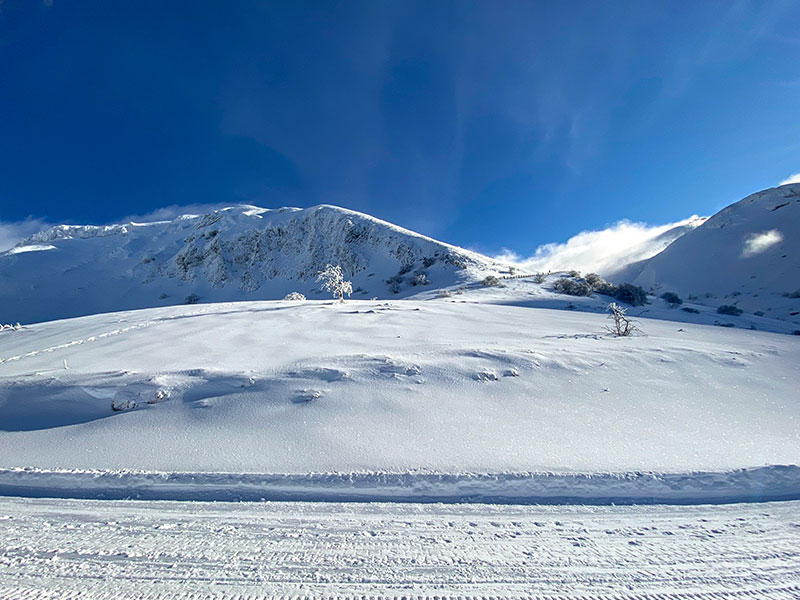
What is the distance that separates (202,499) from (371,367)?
2464mm

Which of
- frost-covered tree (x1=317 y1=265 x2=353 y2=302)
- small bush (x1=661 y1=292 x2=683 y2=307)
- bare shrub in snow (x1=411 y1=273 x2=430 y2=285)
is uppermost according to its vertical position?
bare shrub in snow (x1=411 y1=273 x2=430 y2=285)

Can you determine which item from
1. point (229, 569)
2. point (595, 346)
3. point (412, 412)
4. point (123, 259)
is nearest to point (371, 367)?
point (412, 412)

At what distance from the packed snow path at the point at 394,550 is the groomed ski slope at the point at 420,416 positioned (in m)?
0.24

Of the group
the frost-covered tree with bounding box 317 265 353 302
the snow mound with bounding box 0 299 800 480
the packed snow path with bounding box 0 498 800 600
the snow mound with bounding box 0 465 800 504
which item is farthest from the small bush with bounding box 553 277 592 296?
the packed snow path with bounding box 0 498 800 600

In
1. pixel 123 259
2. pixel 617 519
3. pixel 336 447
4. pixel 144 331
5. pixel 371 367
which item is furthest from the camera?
pixel 123 259

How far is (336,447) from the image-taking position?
128 inches

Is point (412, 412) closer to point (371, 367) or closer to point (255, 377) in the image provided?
point (371, 367)

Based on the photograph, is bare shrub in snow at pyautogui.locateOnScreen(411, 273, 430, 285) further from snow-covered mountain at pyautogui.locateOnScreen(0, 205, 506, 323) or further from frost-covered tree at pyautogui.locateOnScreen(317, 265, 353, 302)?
frost-covered tree at pyautogui.locateOnScreen(317, 265, 353, 302)

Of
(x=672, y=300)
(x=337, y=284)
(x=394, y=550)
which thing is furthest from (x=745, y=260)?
(x=394, y=550)

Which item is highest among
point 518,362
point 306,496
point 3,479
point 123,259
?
point 123,259

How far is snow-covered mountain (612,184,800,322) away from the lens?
70.3 feet

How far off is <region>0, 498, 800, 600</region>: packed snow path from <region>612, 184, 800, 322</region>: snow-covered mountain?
853 inches

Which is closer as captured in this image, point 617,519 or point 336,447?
point 617,519

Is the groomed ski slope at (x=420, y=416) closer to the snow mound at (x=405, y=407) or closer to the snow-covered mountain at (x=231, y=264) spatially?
the snow mound at (x=405, y=407)
